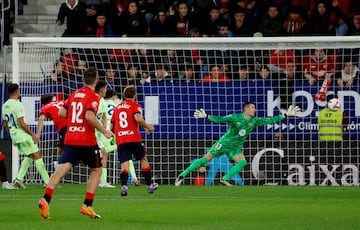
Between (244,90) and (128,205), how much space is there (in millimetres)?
7718

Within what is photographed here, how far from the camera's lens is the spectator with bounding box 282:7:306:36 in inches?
1043

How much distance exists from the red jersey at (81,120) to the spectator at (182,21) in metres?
12.5

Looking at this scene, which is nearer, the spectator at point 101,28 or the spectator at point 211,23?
the spectator at point 211,23

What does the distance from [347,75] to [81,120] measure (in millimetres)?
10671

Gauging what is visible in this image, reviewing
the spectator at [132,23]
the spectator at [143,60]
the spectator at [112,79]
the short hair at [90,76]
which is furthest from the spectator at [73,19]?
the short hair at [90,76]

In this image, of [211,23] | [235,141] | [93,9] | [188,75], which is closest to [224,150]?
[235,141]

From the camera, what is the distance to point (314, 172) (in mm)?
24312

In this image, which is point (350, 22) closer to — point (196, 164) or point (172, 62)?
point (172, 62)

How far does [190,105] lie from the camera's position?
24.4 meters

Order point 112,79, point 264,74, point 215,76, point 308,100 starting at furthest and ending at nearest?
point 112,79 → point 215,76 → point 264,74 → point 308,100

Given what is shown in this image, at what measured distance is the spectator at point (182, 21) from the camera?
2702 centimetres

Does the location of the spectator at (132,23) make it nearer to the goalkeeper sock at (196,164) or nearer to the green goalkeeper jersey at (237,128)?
the green goalkeeper jersey at (237,128)

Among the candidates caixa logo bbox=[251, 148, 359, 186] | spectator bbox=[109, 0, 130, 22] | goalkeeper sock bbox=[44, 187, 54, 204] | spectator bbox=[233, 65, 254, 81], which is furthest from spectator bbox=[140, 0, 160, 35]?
goalkeeper sock bbox=[44, 187, 54, 204]

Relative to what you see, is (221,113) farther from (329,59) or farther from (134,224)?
(134,224)
